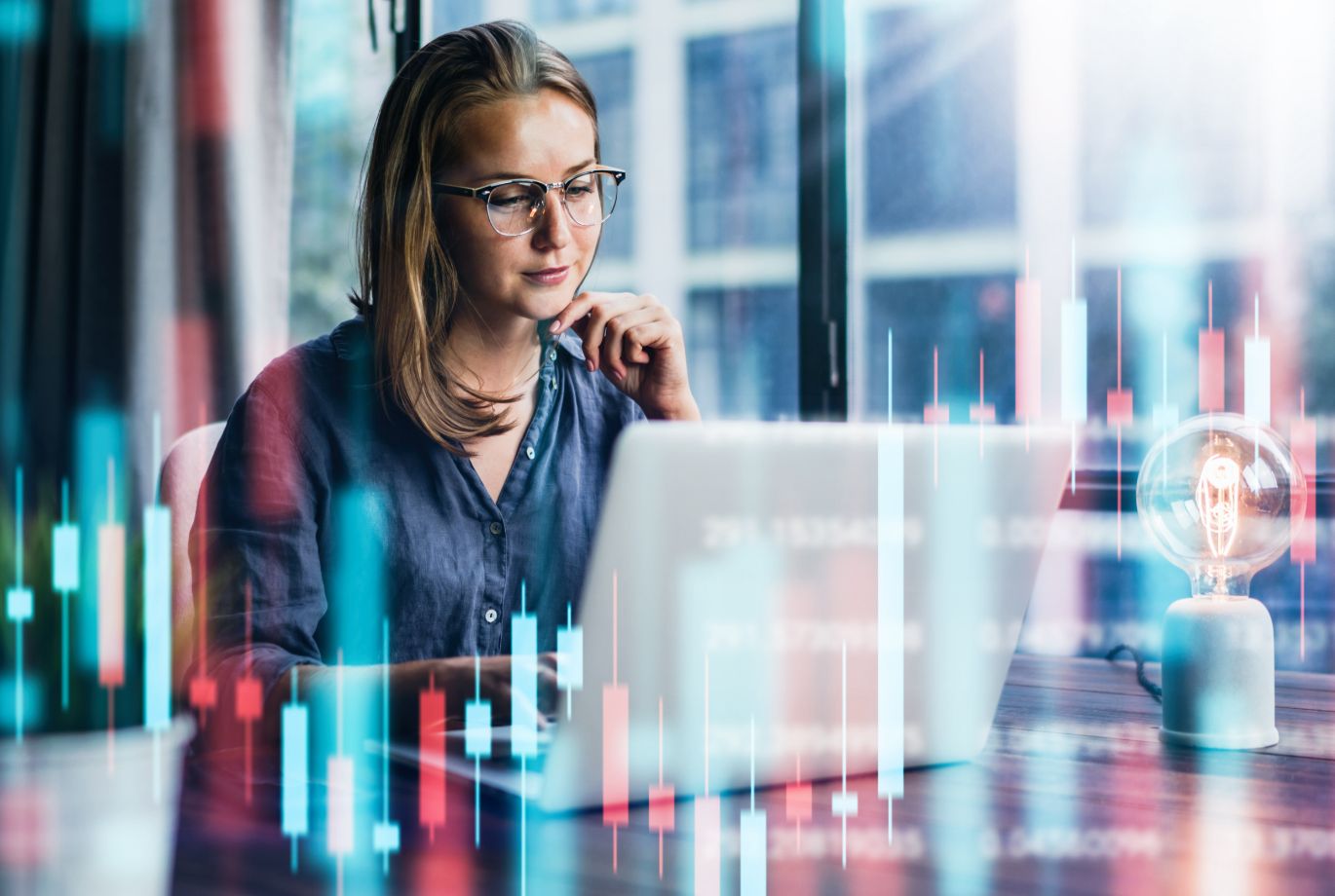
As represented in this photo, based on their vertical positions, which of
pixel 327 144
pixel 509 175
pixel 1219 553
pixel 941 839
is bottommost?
pixel 941 839

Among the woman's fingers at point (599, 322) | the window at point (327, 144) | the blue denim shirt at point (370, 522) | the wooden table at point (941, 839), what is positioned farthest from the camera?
the window at point (327, 144)

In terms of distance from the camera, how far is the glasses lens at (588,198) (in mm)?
1329

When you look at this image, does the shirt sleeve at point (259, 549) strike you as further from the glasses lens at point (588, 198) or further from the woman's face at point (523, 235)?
the glasses lens at point (588, 198)

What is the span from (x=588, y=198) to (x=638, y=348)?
0.18 metres

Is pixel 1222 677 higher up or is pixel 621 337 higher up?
pixel 621 337

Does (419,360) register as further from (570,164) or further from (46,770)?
(46,770)

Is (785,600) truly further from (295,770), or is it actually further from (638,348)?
(638,348)

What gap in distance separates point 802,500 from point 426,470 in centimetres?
67

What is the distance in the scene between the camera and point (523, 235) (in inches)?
51.4

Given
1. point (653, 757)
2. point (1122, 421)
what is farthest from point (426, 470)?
point (1122, 421)

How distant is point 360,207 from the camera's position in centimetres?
143

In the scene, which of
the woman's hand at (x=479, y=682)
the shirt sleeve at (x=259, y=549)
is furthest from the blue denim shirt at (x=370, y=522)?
the woman's hand at (x=479, y=682)

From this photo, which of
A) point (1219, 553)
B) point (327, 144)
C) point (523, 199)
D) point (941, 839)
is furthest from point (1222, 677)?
A: point (327, 144)

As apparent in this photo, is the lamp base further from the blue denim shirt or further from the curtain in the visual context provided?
the curtain
